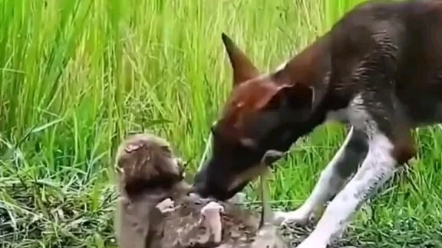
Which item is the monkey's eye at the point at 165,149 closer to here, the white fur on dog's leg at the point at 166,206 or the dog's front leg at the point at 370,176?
the white fur on dog's leg at the point at 166,206

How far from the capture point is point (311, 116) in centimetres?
164

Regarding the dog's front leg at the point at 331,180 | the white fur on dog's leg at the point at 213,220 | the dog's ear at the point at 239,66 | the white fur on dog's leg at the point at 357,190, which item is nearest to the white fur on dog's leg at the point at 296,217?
the dog's front leg at the point at 331,180

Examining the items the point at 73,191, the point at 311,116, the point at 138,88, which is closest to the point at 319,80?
the point at 311,116

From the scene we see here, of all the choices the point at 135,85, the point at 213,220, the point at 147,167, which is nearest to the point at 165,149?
the point at 147,167

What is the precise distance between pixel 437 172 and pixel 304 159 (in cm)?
22

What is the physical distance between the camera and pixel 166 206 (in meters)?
1.47

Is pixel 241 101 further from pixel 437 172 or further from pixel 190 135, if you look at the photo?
pixel 437 172

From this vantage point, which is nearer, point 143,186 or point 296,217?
point 143,186

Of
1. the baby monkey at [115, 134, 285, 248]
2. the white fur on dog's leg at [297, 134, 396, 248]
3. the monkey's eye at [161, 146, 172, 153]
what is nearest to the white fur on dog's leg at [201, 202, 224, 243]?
the baby monkey at [115, 134, 285, 248]

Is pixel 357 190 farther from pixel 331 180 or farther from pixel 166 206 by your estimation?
pixel 166 206

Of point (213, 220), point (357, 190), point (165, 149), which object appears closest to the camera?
point (213, 220)

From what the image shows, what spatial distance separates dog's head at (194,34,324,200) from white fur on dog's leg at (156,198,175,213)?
0.11 metres

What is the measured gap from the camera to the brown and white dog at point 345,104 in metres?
1.61

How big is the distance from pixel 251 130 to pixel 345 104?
15cm
